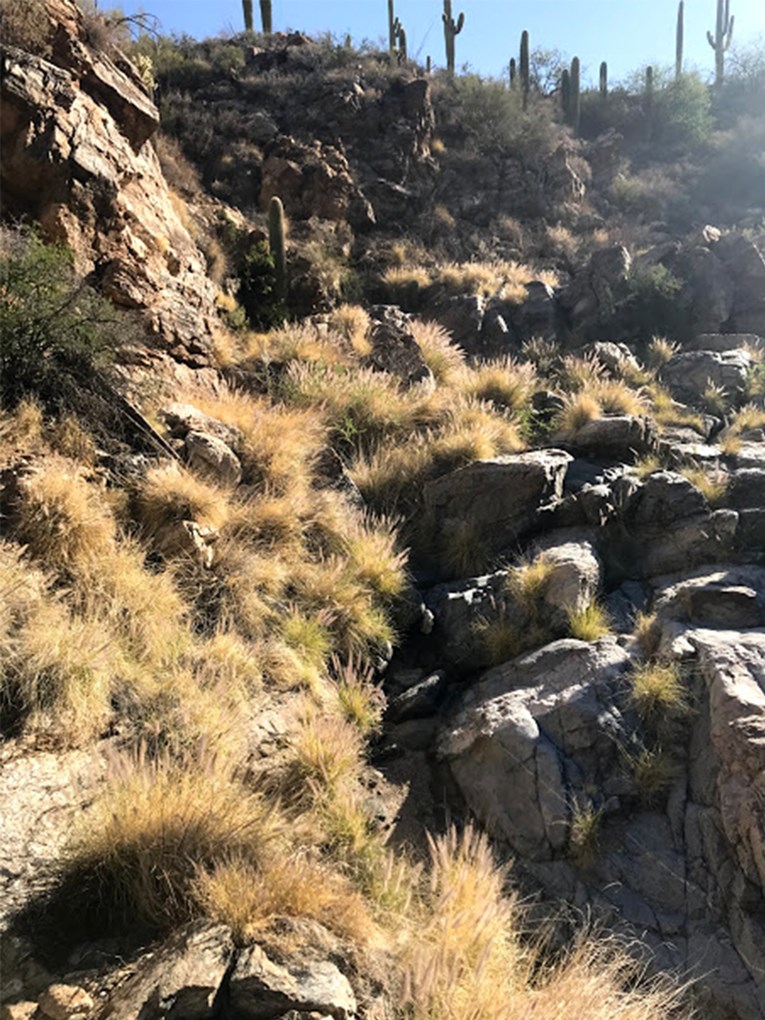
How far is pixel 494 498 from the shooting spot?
719 centimetres

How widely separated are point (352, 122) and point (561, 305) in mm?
8123

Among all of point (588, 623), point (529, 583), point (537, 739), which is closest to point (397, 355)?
point (529, 583)

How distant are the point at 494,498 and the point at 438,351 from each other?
185 inches

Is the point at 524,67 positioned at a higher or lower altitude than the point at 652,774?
higher

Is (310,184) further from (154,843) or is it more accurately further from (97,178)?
(154,843)

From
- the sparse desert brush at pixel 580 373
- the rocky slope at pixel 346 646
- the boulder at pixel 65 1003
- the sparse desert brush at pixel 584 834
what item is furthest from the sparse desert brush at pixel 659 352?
the boulder at pixel 65 1003

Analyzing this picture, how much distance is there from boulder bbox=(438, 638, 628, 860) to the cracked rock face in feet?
18.7

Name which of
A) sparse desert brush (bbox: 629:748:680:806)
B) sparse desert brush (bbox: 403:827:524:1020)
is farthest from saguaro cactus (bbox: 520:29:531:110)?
sparse desert brush (bbox: 403:827:524:1020)

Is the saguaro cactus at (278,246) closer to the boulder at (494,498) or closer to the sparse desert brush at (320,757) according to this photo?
the boulder at (494,498)

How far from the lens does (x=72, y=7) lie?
8797mm

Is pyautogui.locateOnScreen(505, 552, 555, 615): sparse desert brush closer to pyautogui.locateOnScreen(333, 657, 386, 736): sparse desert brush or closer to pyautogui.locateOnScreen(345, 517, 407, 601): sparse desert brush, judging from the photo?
pyautogui.locateOnScreen(345, 517, 407, 601): sparse desert brush

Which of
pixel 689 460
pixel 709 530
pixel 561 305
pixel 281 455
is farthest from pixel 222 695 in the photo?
pixel 561 305

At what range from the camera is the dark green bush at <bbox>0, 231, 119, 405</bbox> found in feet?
18.6

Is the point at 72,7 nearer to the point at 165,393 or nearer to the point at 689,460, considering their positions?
the point at 165,393
